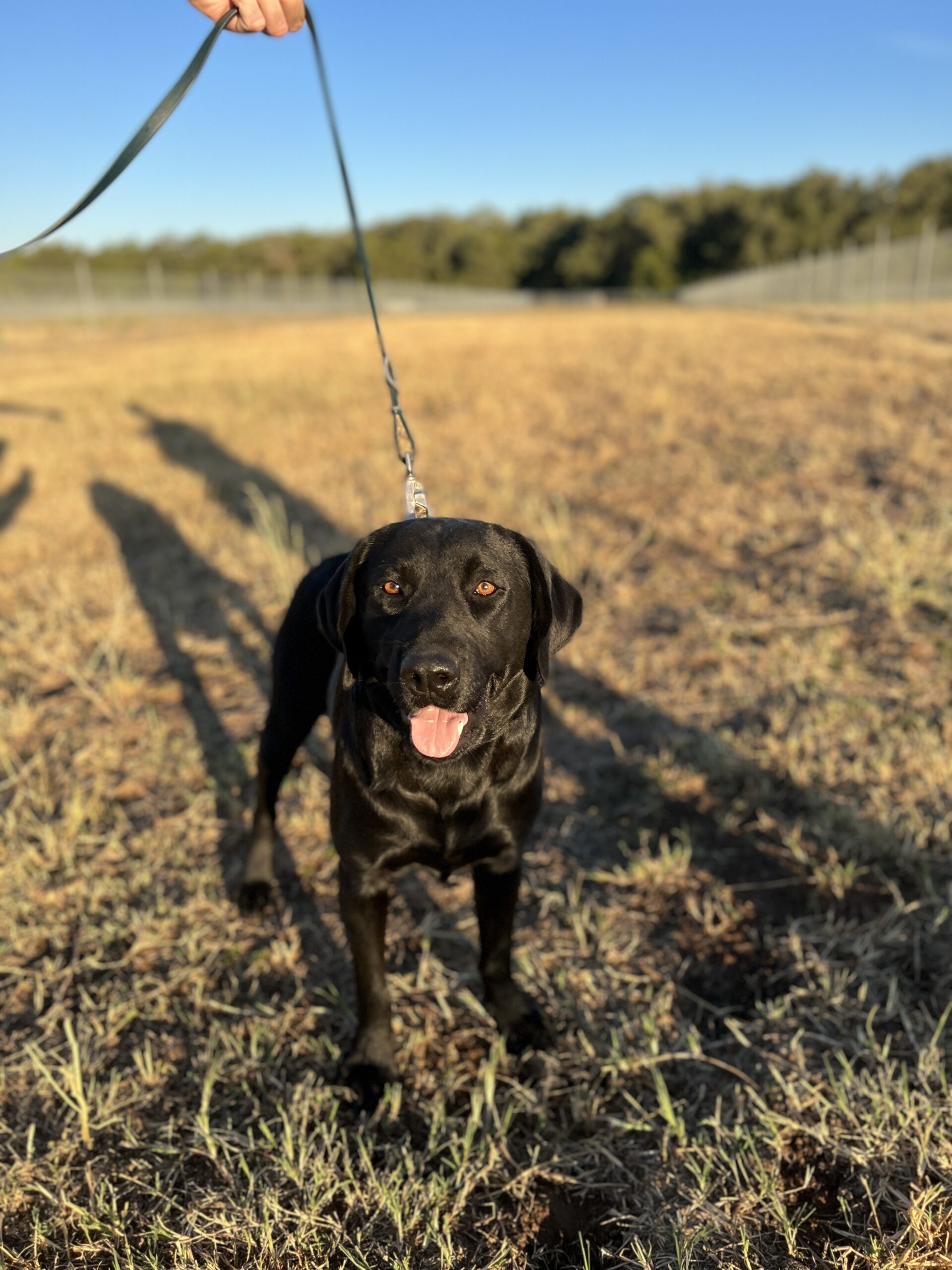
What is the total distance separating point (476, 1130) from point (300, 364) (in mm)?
15706

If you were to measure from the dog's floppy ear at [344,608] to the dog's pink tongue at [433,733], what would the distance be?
13.5 inches

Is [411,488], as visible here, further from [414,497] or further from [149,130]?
[149,130]

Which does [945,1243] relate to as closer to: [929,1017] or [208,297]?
[929,1017]

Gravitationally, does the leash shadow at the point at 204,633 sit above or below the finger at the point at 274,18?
below

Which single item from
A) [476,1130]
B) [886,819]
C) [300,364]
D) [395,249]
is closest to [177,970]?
[476,1130]

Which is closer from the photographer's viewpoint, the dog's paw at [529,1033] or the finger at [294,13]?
the dog's paw at [529,1033]

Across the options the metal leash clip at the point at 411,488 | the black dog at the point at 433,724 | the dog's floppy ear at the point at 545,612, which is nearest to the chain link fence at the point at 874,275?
the metal leash clip at the point at 411,488

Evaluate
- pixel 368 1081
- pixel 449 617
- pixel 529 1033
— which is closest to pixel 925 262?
pixel 449 617

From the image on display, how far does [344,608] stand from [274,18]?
1.88 meters

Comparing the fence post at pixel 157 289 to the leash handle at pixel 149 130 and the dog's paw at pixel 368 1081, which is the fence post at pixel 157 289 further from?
the dog's paw at pixel 368 1081

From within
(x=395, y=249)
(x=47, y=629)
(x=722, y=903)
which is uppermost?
(x=395, y=249)

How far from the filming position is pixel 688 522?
6.50m

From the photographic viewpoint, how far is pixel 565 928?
9.74 feet

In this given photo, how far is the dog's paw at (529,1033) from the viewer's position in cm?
251
